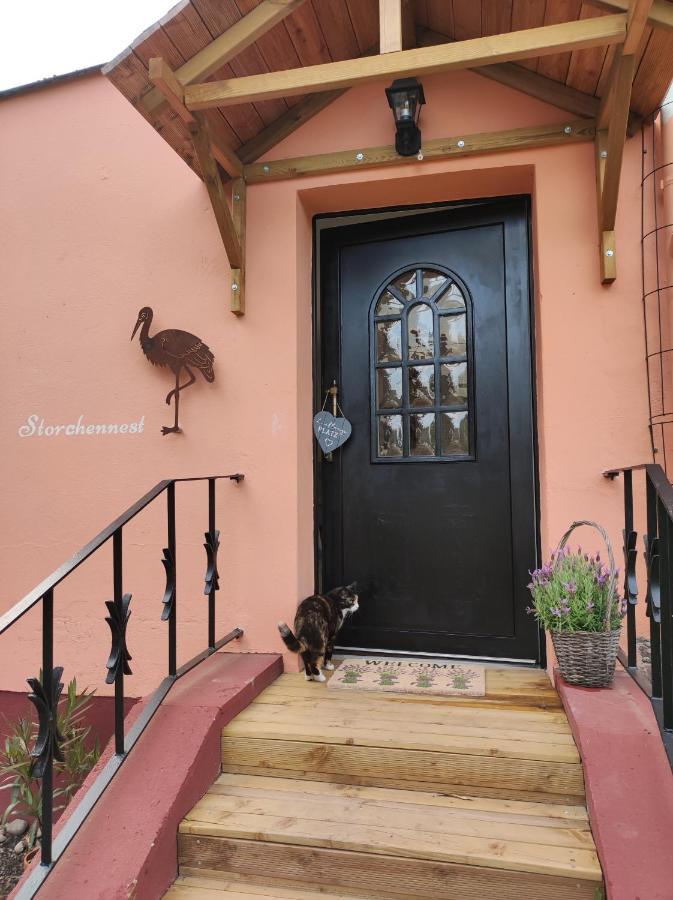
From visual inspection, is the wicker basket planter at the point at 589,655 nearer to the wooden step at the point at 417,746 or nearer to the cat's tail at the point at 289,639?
the wooden step at the point at 417,746

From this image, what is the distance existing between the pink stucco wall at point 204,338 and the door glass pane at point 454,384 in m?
0.45

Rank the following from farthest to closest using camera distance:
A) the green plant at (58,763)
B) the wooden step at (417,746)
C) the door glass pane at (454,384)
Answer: the door glass pane at (454,384) → the green plant at (58,763) → the wooden step at (417,746)

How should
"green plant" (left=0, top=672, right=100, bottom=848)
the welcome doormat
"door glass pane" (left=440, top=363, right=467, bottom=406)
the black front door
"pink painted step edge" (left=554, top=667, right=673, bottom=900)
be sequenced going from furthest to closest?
"door glass pane" (left=440, top=363, right=467, bottom=406), the black front door, "green plant" (left=0, top=672, right=100, bottom=848), the welcome doormat, "pink painted step edge" (left=554, top=667, right=673, bottom=900)

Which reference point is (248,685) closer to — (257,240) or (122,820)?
(122,820)

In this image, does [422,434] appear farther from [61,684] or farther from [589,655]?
[61,684]

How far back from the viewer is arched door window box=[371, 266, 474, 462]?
3186 millimetres

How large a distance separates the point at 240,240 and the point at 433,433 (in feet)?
4.53

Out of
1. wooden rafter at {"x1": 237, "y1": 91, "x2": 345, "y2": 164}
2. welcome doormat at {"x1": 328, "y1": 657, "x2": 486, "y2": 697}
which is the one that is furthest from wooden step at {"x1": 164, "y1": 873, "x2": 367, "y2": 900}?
wooden rafter at {"x1": 237, "y1": 91, "x2": 345, "y2": 164}

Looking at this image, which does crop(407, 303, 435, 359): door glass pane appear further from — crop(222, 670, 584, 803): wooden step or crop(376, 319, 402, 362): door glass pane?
crop(222, 670, 584, 803): wooden step

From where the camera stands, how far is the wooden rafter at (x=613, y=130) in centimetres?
207

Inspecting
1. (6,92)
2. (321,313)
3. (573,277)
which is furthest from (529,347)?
(6,92)

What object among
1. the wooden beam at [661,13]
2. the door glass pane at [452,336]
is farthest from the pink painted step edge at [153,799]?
the wooden beam at [661,13]

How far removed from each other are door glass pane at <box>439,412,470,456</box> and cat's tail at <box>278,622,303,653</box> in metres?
1.18

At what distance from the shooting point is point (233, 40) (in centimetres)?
244
